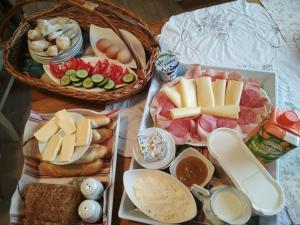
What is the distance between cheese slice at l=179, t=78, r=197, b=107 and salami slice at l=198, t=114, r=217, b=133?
0.20ft

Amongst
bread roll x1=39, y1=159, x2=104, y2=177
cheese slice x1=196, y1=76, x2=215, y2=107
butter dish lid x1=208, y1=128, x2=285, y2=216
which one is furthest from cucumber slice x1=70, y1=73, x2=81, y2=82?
butter dish lid x1=208, y1=128, x2=285, y2=216

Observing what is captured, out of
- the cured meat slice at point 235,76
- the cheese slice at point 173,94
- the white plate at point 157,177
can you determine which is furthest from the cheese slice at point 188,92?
the white plate at point 157,177

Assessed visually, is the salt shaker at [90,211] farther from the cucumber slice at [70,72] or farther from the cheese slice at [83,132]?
the cucumber slice at [70,72]

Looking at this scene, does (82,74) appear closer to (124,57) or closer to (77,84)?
(77,84)

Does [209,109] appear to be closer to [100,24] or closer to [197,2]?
[100,24]

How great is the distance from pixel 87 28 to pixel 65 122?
49 centimetres

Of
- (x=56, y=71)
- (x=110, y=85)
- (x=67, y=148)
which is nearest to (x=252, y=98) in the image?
(x=110, y=85)

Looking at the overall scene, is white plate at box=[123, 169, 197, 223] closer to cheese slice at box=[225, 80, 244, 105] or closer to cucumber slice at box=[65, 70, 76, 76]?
cheese slice at box=[225, 80, 244, 105]

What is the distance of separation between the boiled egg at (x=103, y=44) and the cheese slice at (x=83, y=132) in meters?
0.37

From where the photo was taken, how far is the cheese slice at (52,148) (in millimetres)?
904

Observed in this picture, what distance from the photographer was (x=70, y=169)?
35.9 inches

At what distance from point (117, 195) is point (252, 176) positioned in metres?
0.39

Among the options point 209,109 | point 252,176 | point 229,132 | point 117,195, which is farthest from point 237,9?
point 117,195

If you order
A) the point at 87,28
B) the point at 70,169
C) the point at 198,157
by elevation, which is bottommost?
the point at 70,169
